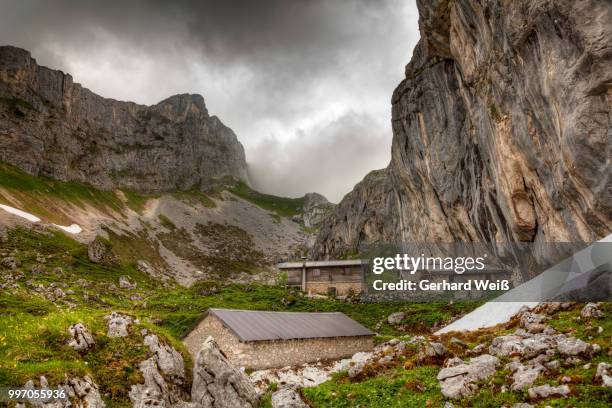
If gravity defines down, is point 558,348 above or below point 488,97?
below

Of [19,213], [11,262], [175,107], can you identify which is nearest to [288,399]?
[11,262]

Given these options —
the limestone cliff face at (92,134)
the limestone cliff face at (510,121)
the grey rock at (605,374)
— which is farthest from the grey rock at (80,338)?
the limestone cliff face at (92,134)

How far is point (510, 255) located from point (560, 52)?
18574 mm

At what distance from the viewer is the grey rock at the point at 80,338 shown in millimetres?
14008

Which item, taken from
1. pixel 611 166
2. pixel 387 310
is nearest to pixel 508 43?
pixel 611 166

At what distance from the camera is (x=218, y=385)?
49.9ft

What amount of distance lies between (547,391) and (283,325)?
22275 millimetres

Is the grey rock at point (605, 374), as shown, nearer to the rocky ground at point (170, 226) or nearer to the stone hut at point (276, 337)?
the stone hut at point (276, 337)

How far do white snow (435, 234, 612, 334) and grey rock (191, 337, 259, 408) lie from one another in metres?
18.1

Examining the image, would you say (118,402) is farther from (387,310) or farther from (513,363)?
(387,310)

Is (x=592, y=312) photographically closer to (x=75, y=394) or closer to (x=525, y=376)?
(x=525, y=376)

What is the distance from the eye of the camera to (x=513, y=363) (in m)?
14.4

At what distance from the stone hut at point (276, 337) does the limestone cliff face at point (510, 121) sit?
15324mm

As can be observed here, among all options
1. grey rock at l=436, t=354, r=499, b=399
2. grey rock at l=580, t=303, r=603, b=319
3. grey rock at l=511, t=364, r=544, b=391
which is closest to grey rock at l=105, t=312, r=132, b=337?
grey rock at l=436, t=354, r=499, b=399
